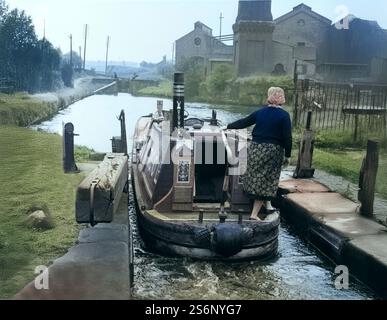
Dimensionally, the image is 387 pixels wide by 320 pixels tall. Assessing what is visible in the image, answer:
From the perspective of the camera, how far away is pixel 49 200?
8117 mm

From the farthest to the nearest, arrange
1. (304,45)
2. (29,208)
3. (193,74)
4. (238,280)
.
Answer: (193,74) < (304,45) < (29,208) < (238,280)

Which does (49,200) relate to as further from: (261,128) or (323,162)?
(323,162)

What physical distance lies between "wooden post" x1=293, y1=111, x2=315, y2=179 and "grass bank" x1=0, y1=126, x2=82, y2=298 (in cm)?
500

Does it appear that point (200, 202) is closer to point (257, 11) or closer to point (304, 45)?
point (257, 11)

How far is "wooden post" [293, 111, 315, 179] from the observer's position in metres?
10.8

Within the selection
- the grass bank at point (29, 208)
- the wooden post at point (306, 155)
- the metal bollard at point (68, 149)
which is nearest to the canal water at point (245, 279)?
the grass bank at point (29, 208)

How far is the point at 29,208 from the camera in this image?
741 cm

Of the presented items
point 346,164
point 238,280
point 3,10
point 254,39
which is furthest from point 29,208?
point 254,39

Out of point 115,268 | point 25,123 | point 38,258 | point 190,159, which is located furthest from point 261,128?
point 25,123

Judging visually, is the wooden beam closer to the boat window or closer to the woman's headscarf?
the boat window

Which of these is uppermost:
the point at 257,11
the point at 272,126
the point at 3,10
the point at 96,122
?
the point at 257,11

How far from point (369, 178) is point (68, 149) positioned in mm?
6060

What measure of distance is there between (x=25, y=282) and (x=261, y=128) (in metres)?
3.60

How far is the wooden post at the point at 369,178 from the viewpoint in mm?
7727
